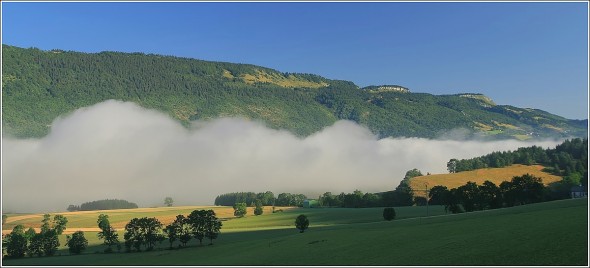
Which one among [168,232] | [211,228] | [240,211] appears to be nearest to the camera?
[168,232]

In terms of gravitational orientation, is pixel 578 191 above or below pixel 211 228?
→ above

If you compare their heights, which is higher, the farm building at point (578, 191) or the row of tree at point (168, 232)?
the farm building at point (578, 191)

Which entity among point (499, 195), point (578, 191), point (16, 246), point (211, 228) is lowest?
point (16, 246)

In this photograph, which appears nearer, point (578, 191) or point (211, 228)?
point (211, 228)

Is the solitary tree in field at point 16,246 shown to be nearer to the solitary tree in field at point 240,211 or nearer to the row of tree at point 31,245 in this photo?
the row of tree at point 31,245

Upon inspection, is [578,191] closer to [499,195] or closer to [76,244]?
[499,195]

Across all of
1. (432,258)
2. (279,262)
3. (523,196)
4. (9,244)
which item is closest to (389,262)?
(432,258)

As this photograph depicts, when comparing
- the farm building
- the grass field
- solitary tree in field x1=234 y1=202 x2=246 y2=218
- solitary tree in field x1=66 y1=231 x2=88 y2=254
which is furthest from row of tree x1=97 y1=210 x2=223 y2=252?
the farm building

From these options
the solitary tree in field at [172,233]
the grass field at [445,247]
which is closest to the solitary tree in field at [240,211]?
the solitary tree in field at [172,233]

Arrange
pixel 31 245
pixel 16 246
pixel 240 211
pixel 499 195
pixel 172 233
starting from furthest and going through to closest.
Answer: pixel 240 211 < pixel 499 195 < pixel 31 245 < pixel 16 246 < pixel 172 233

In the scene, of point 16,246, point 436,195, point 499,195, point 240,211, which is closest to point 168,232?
point 16,246

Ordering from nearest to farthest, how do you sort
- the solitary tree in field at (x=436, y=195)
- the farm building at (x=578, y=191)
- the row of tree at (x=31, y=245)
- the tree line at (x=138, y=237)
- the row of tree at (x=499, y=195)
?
the tree line at (x=138, y=237)
the row of tree at (x=31, y=245)
the row of tree at (x=499, y=195)
the farm building at (x=578, y=191)
the solitary tree in field at (x=436, y=195)

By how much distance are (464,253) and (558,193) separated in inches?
5230

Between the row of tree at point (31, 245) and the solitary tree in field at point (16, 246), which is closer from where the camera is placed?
the solitary tree in field at point (16, 246)
